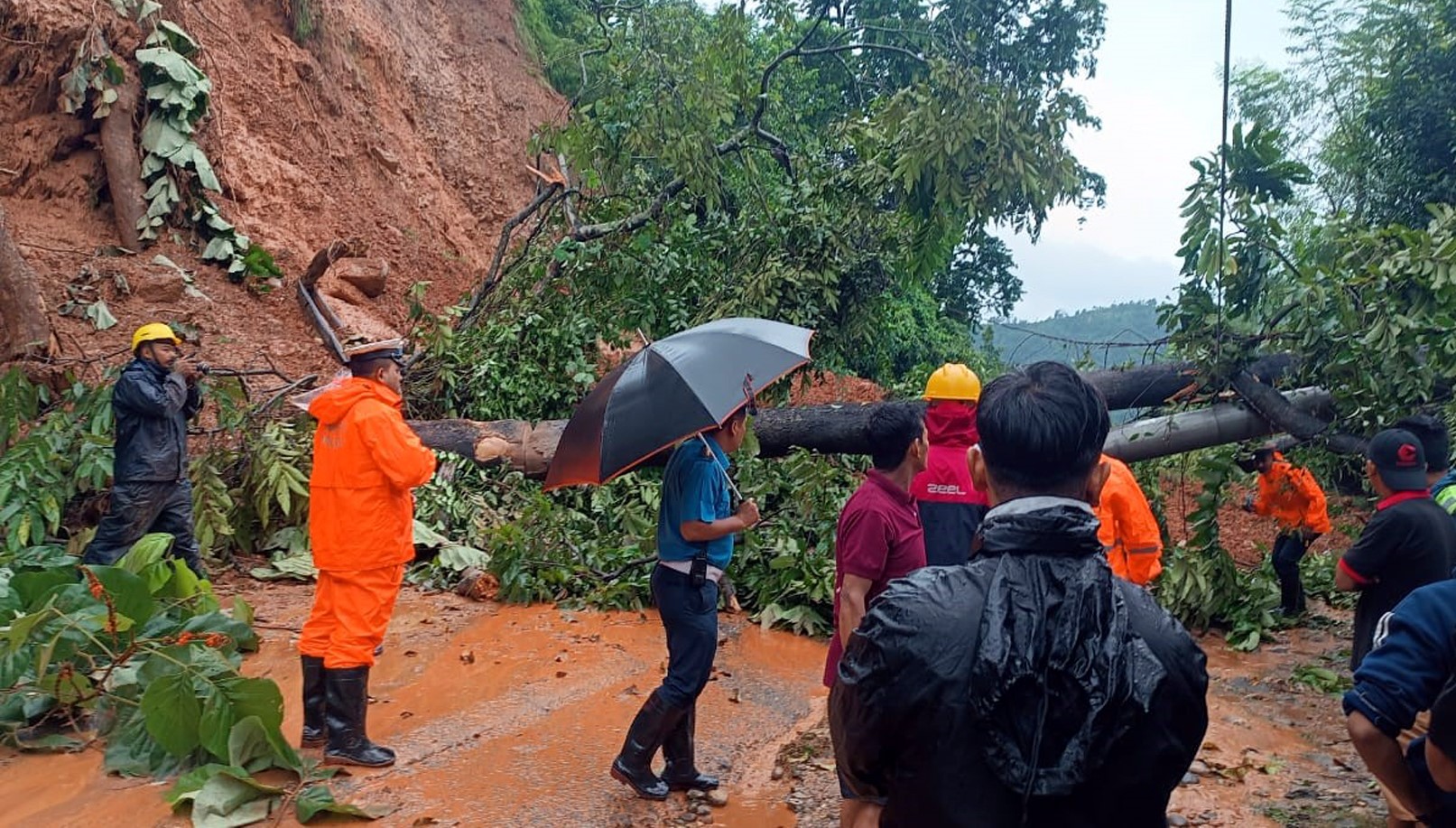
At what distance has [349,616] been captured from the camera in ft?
13.0

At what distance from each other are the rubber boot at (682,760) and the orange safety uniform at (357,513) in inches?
49.2

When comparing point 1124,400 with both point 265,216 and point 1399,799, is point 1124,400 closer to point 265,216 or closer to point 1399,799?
point 1399,799

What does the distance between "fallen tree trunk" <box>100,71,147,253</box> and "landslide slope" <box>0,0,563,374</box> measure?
24 cm

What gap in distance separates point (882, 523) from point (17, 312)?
779 centimetres

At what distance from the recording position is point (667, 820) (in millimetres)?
3707

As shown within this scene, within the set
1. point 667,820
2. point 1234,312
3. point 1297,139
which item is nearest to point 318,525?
point 667,820

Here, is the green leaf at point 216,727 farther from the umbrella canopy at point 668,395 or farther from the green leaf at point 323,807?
the umbrella canopy at point 668,395

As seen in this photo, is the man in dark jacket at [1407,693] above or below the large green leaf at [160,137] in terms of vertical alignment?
below

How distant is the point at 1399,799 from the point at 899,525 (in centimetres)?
141

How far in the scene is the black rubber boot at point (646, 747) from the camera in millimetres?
3707

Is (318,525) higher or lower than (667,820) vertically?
higher

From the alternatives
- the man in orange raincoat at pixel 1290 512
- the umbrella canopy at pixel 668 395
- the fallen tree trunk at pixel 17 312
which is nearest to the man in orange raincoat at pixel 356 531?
the umbrella canopy at pixel 668 395

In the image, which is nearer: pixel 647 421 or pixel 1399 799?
pixel 1399 799

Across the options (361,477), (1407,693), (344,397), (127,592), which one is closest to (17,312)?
(127,592)
